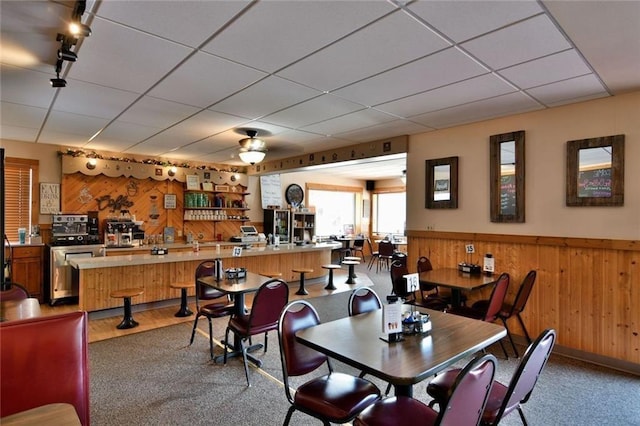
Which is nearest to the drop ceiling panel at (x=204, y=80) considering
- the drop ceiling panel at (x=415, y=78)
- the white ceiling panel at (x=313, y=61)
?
the white ceiling panel at (x=313, y=61)

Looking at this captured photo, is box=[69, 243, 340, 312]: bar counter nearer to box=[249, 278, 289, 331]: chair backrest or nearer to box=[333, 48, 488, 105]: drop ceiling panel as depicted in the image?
box=[249, 278, 289, 331]: chair backrest

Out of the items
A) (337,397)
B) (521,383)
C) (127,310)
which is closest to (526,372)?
(521,383)

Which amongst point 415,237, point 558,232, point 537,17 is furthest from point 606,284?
point 537,17

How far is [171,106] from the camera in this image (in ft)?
12.6

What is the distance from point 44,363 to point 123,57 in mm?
2134

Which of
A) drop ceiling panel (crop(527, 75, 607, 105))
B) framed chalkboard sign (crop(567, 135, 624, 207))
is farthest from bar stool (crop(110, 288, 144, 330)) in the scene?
framed chalkboard sign (crop(567, 135, 624, 207))

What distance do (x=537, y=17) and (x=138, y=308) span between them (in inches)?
221

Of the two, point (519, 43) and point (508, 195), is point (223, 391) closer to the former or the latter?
point (519, 43)

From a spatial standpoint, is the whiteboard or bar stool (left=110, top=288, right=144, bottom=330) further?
the whiteboard

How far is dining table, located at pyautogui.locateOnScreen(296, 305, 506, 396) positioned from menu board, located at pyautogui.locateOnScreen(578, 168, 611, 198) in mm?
2222

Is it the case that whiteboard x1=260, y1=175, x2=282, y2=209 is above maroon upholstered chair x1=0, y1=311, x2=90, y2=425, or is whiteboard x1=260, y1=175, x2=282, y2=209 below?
above

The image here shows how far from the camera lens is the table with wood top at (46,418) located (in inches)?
51.3

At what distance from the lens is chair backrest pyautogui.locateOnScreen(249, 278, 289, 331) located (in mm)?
3102

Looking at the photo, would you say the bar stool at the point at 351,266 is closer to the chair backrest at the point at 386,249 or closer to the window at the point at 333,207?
the chair backrest at the point at 386,249
